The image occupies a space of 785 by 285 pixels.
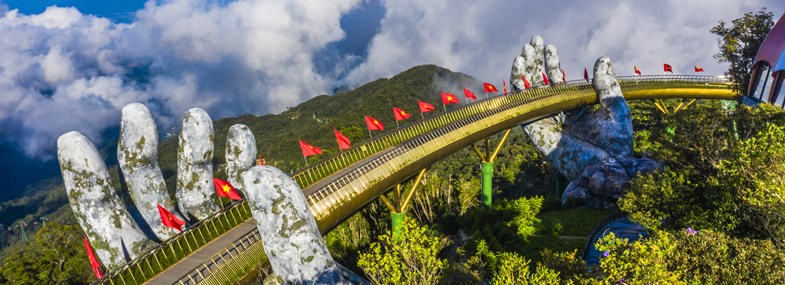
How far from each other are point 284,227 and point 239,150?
6.45 meters

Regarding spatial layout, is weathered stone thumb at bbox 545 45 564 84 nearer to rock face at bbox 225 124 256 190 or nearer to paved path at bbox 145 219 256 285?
rock face at bbox 225 124 256 190

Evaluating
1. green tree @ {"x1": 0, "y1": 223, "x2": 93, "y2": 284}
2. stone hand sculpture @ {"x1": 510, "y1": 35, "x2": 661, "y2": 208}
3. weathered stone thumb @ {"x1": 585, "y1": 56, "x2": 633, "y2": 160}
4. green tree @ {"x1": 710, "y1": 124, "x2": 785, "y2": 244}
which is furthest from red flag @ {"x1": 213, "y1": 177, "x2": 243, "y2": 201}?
green tree @ {"x1": 0, "y1": 223, "x2": 93, "y2": 284}

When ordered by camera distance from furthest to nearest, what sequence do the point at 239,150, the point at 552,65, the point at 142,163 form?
1. the point at 552,65
2. the point at 239,150
3. the point at 142,163

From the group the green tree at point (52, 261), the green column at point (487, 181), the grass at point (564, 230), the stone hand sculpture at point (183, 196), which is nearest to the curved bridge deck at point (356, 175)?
the stone hand sculpture at point (183, 196)

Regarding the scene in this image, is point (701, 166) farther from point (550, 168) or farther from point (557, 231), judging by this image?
point (550, 168)

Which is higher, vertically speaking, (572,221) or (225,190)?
(225,190)

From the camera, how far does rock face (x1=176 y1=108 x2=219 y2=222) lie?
778 inches

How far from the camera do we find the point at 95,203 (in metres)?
17.0

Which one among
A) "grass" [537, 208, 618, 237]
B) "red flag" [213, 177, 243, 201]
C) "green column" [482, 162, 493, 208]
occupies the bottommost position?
"grass" [537, 208, 618, 237]

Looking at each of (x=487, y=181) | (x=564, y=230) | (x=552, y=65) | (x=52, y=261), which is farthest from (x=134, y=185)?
(x=552, y=65)

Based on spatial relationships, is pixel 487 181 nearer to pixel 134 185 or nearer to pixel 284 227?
pixel 284 227

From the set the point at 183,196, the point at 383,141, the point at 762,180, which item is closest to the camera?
the point at 762,180

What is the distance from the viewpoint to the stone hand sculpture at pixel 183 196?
51.8 ft

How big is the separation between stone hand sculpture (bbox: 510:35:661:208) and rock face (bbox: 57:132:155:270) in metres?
36.2
